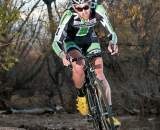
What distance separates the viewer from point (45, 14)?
106 ft

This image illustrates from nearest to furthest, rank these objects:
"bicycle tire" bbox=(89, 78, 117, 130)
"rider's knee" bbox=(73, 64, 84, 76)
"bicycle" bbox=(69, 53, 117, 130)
→ 1. "bicycle tire" bbox=(89, 78, 117, 130)
2. "bicycle" bbox=(69, 53, 117, 130)
3. "rider's knee" bbox=(73, 64, 84, 76)

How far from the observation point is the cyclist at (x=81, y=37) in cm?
717

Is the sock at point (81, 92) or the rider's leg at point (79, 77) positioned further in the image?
the sock at point (81, 92)

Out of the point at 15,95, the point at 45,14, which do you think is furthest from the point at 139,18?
the point at 15,95

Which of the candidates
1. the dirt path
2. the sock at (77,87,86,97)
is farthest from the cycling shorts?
the dirt path

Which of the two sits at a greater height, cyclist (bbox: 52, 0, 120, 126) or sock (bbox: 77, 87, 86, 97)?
cyclist (bbox: 52, 0, 120, 126)

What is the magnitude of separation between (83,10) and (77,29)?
0.31 meters

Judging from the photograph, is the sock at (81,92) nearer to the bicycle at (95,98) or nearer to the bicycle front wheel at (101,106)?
the bicycle at (95,98)

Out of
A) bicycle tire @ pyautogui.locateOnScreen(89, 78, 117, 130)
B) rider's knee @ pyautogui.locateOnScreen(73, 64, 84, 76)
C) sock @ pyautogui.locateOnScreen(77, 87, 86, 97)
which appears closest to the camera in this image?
bicycle tire @ pyautogui.locateOnScreen(89, 78, 117, 130)

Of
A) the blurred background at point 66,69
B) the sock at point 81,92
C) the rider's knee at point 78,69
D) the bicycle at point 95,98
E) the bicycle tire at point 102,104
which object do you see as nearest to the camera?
the bicycle tire at point 102,104

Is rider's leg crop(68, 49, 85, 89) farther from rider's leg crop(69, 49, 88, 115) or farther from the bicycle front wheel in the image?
the bicycle front wheel

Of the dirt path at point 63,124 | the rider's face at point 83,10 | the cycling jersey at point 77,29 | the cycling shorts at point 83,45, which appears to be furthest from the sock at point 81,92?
the dirt path at point 63,124

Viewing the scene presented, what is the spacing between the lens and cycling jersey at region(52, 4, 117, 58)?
7176mm

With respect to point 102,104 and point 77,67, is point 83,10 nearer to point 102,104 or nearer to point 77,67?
point 77,67
